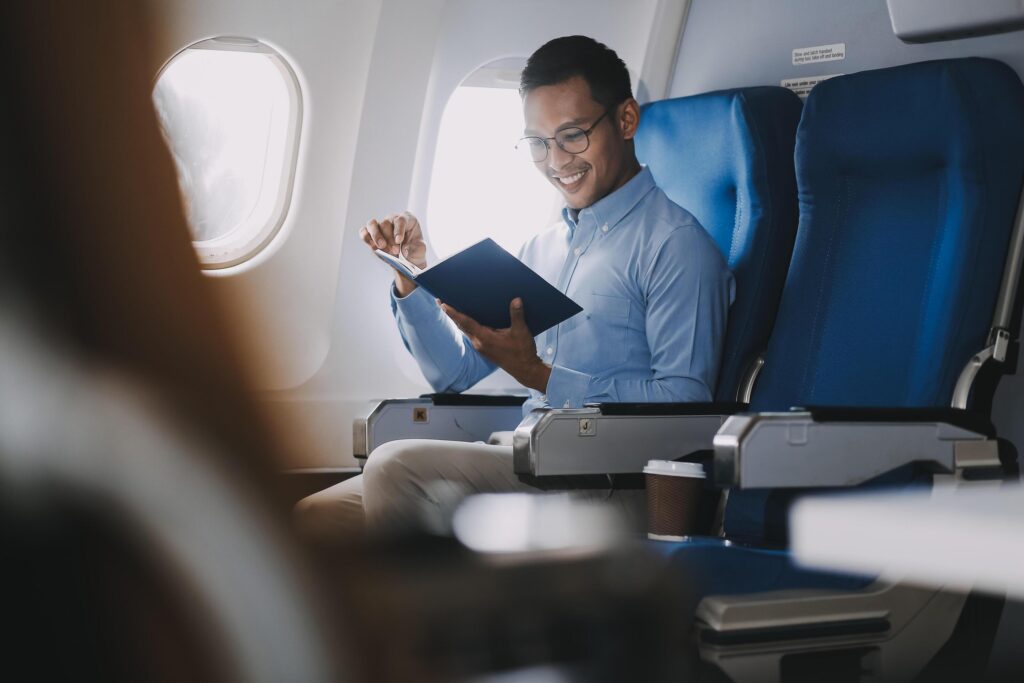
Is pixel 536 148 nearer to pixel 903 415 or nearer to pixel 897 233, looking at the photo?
pixel 897 233

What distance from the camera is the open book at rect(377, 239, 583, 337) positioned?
2010 millimetres

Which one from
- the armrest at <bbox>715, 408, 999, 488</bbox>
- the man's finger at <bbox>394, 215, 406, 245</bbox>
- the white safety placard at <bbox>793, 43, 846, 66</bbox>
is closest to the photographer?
the armrest at <bbox>715, 408, 999, 488</bbox>

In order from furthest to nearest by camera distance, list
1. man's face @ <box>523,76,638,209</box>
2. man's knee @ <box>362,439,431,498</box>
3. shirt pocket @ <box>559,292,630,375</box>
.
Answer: man's face @ <box>523,76,638,209</box>, shirt pocket @ <box>559,292,630,375</box>, man's knee @ <box>362,439,431,498</box>

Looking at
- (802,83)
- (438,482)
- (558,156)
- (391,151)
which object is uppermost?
(802,83)

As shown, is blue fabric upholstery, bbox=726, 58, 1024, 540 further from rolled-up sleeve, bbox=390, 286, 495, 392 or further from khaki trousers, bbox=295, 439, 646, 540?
rolled-up sleeve, bbox=390, 286, 495, 392

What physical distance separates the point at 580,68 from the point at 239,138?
4.48ft

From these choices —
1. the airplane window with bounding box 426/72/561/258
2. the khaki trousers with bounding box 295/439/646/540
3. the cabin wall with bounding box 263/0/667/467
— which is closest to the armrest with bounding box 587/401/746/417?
the khaki trousers with bounding box 295/439/646/540

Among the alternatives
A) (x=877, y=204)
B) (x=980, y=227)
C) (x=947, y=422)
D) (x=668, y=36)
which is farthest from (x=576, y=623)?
(x=668, y=36)

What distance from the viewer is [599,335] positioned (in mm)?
2336

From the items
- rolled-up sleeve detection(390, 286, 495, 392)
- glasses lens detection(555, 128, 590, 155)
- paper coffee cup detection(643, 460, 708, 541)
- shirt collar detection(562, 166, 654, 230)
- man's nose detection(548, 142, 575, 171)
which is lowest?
paper coffee cup detection(643, 460, 708, 541)

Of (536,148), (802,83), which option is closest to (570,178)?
(536,148)

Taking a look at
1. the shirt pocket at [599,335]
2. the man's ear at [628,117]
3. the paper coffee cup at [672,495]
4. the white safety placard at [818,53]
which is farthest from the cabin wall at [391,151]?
the paper coffee cup at [672,495]

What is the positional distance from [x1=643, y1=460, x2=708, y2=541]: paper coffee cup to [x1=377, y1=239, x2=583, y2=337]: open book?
1.40ft

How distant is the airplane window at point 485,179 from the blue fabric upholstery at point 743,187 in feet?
3.41
